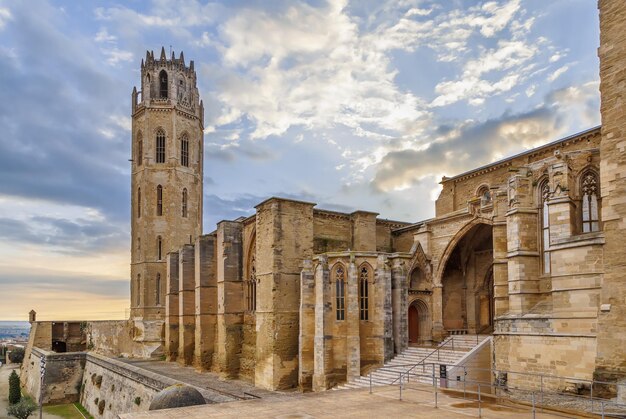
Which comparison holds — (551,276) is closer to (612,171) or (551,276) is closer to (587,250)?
(587,250)

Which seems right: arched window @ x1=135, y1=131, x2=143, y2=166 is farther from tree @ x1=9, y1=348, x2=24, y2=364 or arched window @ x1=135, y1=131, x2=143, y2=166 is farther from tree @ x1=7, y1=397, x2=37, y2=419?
tree @ x1=9, y1=348, x2=24, y2=364

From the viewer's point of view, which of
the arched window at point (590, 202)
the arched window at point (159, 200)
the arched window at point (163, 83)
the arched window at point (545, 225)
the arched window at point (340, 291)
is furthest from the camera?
the arched window at point (163, 83)

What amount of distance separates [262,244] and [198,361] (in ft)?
36.2

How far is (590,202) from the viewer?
1753 cm

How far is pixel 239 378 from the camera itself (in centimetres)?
3067

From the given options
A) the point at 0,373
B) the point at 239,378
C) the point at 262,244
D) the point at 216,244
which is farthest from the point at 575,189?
the point at 0,373

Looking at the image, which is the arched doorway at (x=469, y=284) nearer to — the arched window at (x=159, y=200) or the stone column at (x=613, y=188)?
the stone column at (x=613, y=188)

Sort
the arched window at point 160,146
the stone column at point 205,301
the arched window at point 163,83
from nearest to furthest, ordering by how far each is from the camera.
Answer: the stone column at point 205,301 → the arched window at point 160,146 → the arched window at point 163,83

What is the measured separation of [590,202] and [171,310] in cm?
3216

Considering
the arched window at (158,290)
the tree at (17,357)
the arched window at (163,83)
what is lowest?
the tree at (17,357)

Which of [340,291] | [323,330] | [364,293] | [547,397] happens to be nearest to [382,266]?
[364,293]

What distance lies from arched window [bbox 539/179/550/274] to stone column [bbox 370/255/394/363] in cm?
770

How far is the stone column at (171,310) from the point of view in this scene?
4031 centimetres

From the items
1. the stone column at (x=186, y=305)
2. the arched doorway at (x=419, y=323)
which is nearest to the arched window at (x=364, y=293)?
the arched doorway at (x=419, y=323)
